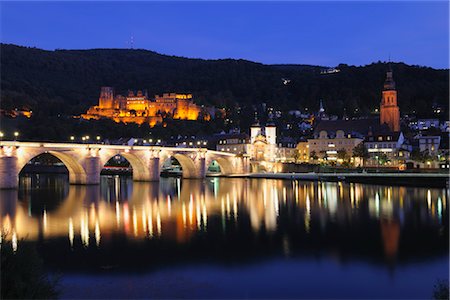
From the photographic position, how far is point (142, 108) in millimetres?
115062

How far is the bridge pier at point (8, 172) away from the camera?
3732 centimetres

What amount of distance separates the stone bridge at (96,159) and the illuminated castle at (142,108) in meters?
45.0

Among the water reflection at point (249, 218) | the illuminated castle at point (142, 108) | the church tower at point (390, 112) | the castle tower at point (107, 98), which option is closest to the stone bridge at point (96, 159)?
the water reflection at point (249, 218)

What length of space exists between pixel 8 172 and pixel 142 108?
78099 millimetres

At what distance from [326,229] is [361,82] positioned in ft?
353

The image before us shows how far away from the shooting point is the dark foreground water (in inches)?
539

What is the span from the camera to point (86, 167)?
45.0 m

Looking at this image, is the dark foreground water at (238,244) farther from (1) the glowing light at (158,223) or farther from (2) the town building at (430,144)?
(2) the town building at (430,144)

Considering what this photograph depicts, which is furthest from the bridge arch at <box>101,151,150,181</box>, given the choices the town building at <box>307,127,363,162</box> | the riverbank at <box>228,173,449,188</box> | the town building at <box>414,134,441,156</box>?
the town building at <box>414,134,441,156</box>

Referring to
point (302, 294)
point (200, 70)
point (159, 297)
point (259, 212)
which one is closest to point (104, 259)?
point (159, 297)

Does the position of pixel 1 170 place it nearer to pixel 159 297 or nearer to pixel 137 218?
pixel 137 218

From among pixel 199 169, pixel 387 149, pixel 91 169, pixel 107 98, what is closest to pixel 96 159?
pixel 91 169

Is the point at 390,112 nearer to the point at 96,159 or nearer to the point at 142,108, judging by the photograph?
the point at 96,159

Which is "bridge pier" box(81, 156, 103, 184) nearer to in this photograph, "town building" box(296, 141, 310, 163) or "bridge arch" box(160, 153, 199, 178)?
"bridge arch" box(160, 153, 199, 178)
